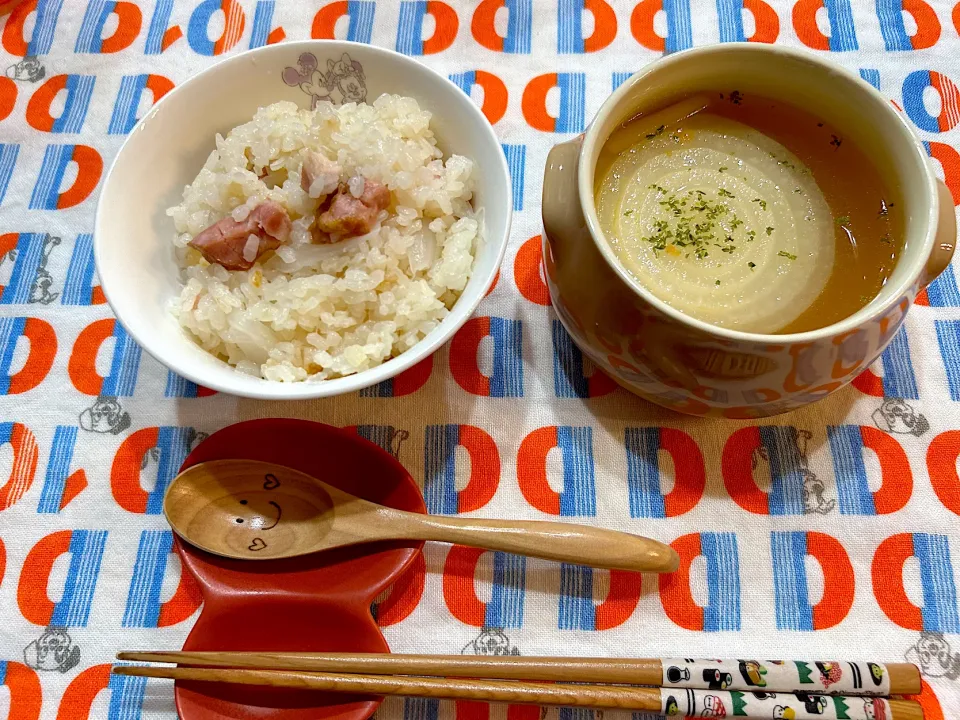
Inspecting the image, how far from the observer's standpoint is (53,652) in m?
1.23

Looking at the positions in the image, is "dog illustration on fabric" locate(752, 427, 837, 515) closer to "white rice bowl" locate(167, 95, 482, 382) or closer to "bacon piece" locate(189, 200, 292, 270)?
"white rice bowl" locate(167, 95, 482, 382)

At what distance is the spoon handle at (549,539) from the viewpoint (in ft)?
3.83

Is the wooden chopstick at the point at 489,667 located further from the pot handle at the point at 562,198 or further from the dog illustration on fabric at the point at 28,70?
the dog illustration on fabric at the point at 28,70

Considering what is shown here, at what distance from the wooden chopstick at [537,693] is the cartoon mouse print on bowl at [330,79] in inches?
44.3

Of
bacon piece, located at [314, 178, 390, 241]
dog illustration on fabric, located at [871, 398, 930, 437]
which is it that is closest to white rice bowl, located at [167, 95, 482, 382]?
bacon piece, located at [314, 178, 390, 241]

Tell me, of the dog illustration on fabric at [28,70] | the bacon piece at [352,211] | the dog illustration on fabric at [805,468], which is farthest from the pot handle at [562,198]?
the dog illustration on fabric at [28,70]

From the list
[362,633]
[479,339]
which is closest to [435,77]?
[479,339]

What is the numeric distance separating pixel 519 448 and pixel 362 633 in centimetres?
45

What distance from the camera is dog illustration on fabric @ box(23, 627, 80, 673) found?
1.22 meters

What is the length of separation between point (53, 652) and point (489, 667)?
801mm

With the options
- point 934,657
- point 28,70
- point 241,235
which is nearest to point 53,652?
point 241,235

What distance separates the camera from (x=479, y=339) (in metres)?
1.43

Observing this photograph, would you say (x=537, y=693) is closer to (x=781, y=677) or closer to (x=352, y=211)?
(x=781, y=677)

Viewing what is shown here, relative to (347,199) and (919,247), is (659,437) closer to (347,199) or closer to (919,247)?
(919,247)
